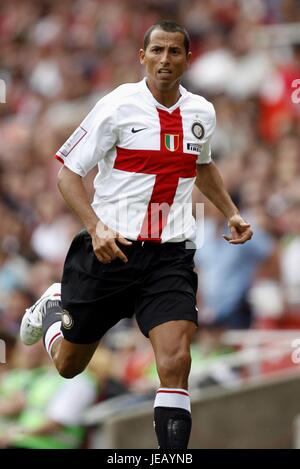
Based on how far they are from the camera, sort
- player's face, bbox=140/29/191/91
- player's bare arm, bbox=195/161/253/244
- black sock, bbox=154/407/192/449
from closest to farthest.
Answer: black sock, bbox=154/407/192/449 → player's face, bbox=140/29/191/91 → player's bare arm, bbox=195/161/253/244

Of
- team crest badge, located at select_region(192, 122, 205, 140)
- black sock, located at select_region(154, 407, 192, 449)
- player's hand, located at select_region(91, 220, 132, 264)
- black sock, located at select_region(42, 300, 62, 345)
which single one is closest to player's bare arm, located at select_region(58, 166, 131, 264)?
player's hand, located at select_region(91, 220, 132, 264)

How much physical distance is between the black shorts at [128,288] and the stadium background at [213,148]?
8.77 feet

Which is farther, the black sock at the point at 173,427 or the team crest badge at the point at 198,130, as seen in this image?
the team crest badge at the point at 198,130

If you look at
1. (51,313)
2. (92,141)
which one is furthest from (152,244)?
(51,313)

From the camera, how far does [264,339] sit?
11.6 metres

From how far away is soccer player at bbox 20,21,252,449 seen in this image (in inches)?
297

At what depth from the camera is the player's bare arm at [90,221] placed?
7.36 meters

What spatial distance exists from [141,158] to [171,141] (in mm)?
195

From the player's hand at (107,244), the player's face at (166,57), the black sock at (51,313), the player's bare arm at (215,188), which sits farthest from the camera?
the black sock at (51,313)

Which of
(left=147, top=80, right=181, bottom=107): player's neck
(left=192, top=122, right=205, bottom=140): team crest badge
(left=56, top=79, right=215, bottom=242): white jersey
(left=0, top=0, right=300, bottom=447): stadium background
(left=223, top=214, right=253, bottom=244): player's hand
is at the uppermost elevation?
(left=0, top=0, right=300, bottom=447): stadium background

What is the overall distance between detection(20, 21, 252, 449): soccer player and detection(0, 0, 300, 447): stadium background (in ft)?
9.67

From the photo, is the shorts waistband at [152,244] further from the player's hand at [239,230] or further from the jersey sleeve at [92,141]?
the jersey sleeve at [92,141]

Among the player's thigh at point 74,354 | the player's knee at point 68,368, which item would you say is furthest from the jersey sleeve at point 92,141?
the player's knee at point 68,368

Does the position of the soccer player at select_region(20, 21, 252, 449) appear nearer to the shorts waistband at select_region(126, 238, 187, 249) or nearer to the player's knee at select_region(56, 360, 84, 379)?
the shorts waistband at select_region(126, 238, 187, 249)
